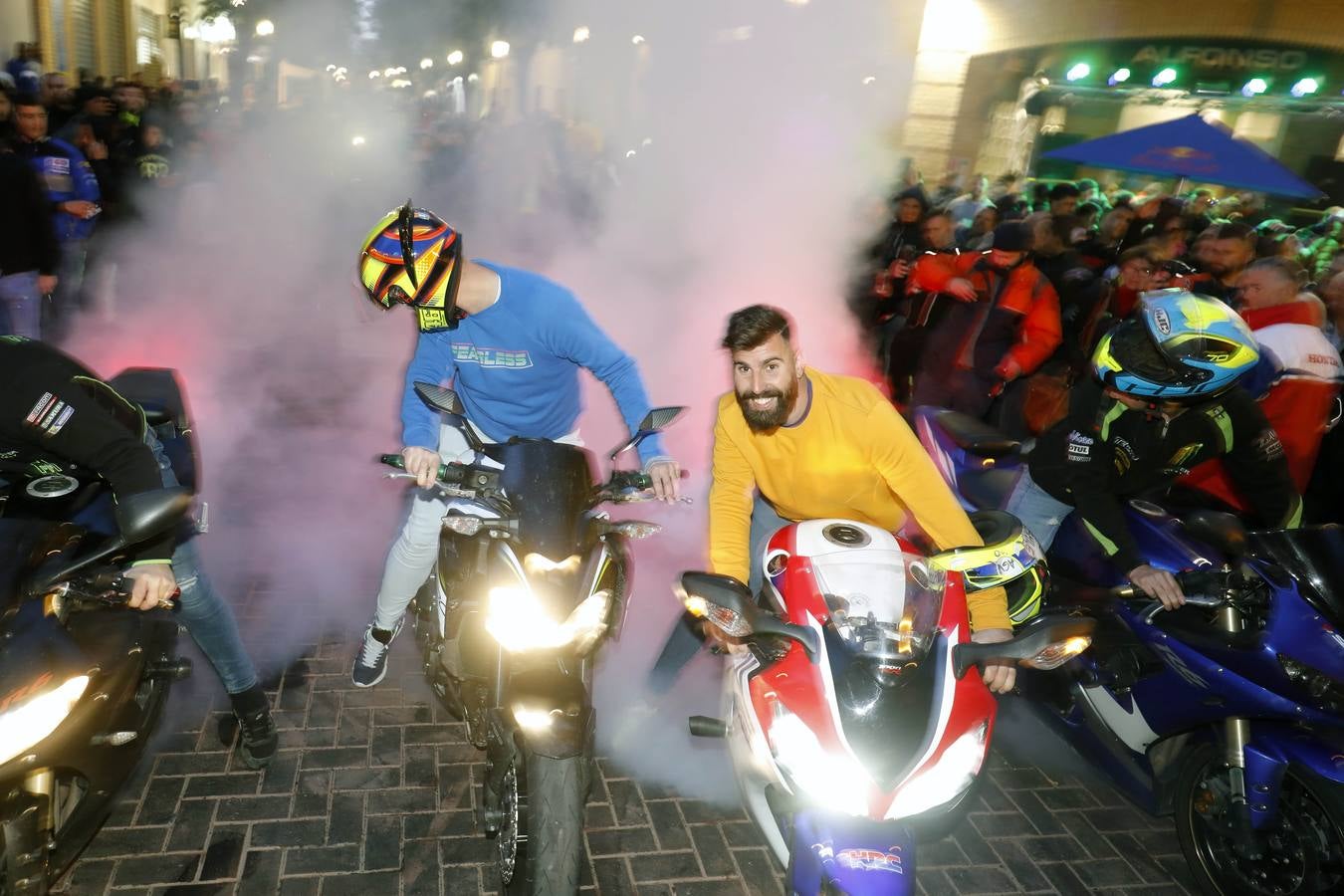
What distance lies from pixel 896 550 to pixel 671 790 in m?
1.78

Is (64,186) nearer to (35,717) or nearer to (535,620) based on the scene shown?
(35,717)

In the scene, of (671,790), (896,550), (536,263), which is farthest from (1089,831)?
(536,263)

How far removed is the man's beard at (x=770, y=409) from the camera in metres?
3.42

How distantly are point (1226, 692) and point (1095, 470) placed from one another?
99 cm

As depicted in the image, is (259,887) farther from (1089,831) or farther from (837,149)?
(837,149)

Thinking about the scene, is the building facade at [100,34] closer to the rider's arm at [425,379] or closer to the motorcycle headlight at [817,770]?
the rider's arm at [425,379]

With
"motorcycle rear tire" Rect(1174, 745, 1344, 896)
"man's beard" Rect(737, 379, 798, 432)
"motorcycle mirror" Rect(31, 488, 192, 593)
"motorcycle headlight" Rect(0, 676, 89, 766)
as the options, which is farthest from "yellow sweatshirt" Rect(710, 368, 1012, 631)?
"motorcycle headlight" Rect(0, 676, 89, 766)

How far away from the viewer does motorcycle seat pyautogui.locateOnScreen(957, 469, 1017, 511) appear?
4605 mm

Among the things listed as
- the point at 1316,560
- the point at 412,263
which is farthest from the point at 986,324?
the point at 412,263

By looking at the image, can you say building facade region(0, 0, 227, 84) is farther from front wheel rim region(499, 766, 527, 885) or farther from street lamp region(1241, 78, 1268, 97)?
street lamp region(1241, 78, 1268, 97)

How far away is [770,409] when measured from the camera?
11.2 feet

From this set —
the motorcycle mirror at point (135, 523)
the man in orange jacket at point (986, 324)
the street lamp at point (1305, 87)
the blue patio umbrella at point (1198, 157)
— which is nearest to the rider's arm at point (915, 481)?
the motorcycle mirror at point (135, 523)

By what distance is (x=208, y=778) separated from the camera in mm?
3895

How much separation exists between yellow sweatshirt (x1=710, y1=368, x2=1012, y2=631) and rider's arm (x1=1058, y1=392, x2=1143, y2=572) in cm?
80
